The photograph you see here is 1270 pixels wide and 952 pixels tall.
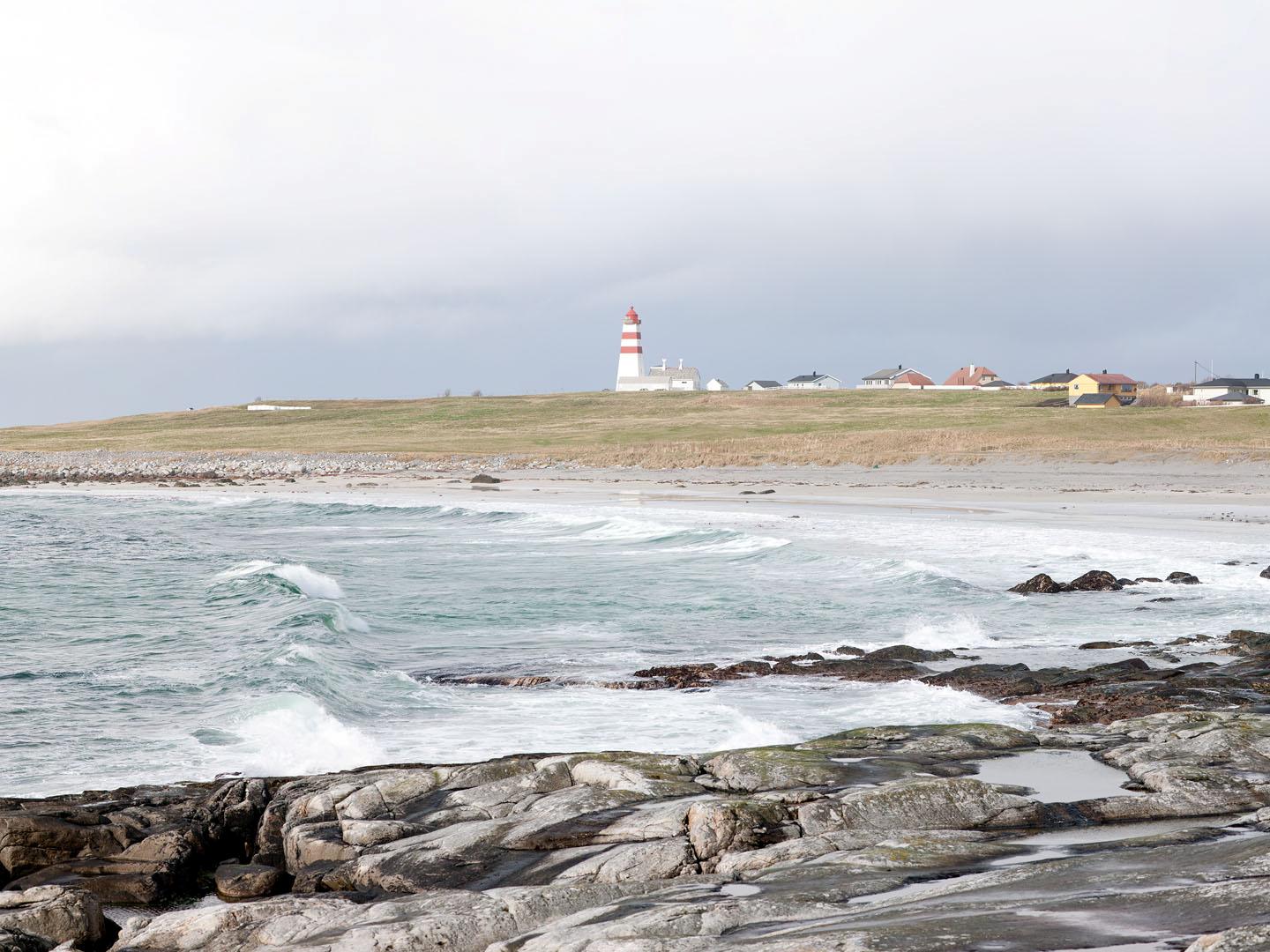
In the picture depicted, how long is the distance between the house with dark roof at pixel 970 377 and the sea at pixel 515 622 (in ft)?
410

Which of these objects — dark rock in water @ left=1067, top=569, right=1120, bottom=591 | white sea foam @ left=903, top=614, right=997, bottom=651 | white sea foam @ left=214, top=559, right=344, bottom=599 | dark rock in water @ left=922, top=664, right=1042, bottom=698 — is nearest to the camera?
dark rock in water @ left=922, top=664, right=1042, bottom=698

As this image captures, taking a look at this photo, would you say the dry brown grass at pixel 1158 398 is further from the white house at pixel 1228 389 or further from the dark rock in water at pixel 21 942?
the dark rock in water at pixel 21 942

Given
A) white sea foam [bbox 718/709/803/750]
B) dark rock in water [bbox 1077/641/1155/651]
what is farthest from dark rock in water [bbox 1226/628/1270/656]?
white sea foam [bbox 718/709/803/750]

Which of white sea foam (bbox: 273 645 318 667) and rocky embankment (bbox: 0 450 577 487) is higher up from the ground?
rocky embankment (bbox: 0 450 577 487)

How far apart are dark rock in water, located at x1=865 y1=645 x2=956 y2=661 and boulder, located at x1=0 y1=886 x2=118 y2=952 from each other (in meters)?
12.9

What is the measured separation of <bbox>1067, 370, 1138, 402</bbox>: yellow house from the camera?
131 metres

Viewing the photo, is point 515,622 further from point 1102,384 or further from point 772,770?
point 1102,384

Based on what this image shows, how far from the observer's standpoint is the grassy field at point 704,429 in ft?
233

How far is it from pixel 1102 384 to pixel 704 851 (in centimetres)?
13463

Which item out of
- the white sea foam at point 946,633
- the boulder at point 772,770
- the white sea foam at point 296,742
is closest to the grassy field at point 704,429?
the white sea foam at point 946,633

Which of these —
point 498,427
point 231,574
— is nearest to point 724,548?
point 231,574

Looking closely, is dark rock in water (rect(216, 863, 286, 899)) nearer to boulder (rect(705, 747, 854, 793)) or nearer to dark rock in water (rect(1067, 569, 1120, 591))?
boulder (rect(705, 747, 854, 793))

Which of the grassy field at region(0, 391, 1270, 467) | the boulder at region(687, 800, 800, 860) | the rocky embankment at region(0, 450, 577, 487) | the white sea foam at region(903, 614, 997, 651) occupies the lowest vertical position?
the white sea foam at region(903, 614, 997, 651)

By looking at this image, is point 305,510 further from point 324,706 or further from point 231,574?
point 324,706
